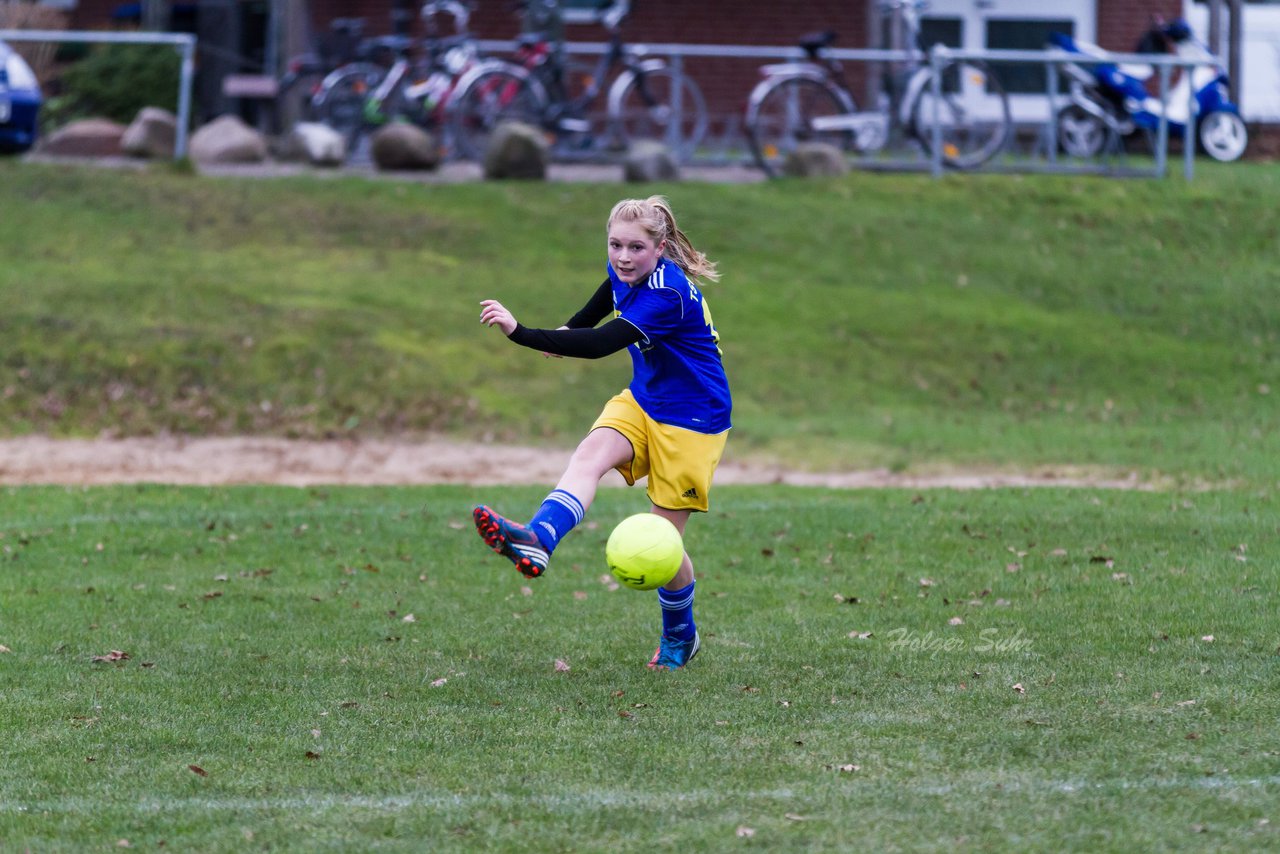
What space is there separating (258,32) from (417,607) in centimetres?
2096

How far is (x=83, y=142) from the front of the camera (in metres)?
19.5

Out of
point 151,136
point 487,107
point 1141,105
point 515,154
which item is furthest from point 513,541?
point 1141,105

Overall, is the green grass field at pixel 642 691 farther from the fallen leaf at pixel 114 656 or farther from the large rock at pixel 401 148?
the large rock at pixel 401 148

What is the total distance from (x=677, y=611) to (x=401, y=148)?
546 inches

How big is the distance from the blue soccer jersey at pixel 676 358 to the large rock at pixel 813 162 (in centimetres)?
1341

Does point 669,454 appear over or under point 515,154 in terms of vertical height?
over

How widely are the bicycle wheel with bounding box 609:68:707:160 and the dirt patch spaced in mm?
7433

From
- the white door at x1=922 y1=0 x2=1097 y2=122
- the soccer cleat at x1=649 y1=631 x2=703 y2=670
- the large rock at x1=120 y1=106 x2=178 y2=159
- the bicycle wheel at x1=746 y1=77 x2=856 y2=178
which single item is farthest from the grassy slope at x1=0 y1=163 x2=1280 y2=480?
the white door at x1=922 y1=0 x2=1097 y2=122

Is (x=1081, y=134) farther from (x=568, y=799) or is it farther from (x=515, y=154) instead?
(x=568, y=799)

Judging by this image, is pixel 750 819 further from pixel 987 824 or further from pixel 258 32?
pixel 258 32

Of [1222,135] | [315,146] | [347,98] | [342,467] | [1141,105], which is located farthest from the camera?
[1222,135]

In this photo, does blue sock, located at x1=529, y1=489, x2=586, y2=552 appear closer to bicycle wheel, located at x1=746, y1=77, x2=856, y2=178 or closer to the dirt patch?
the dirt patch

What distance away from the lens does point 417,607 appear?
7426 millimetres

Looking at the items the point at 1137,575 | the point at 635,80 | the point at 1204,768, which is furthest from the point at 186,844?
the point at 635,80
